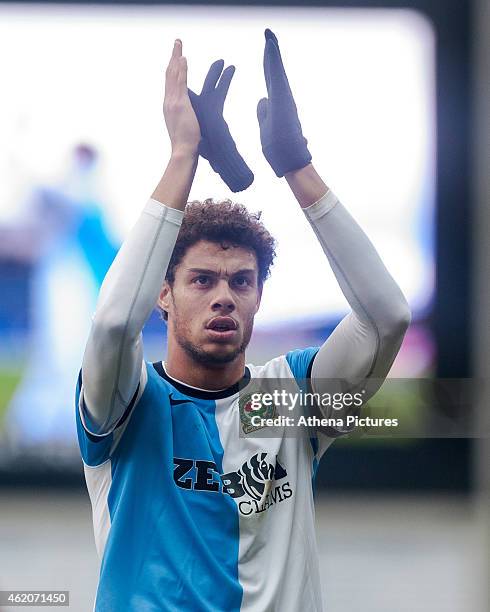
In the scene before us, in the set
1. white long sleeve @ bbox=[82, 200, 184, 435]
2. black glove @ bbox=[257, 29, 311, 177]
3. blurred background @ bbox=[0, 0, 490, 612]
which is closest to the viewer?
white long sleeve @ bbox=[82, 200, 184, 435]

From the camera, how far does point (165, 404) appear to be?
146cm

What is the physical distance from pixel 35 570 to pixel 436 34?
4.26 feet

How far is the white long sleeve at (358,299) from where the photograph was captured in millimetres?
1420

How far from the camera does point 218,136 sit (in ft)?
5.02

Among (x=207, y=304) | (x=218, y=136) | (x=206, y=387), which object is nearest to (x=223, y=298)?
(x=207, y=304)

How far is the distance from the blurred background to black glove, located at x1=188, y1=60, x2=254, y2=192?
81 mm

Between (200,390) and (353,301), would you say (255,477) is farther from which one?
(353,301)

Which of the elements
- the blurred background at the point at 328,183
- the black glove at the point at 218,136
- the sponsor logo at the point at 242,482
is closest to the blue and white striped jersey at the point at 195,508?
the sponsor logo at the point at 242,482

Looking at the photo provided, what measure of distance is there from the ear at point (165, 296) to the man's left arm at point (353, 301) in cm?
26

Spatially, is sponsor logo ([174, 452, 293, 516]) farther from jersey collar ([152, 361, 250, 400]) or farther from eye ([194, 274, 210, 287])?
eye ([194, 274, 210, 287])

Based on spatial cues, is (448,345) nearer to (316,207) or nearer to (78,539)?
(316,207)

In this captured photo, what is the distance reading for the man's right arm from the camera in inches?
52.0

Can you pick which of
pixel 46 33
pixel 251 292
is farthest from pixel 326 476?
pixel 46 33

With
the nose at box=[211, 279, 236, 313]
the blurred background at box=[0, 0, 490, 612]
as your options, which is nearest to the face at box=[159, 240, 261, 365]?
the nose at box=[211, 279, 236, 313]
